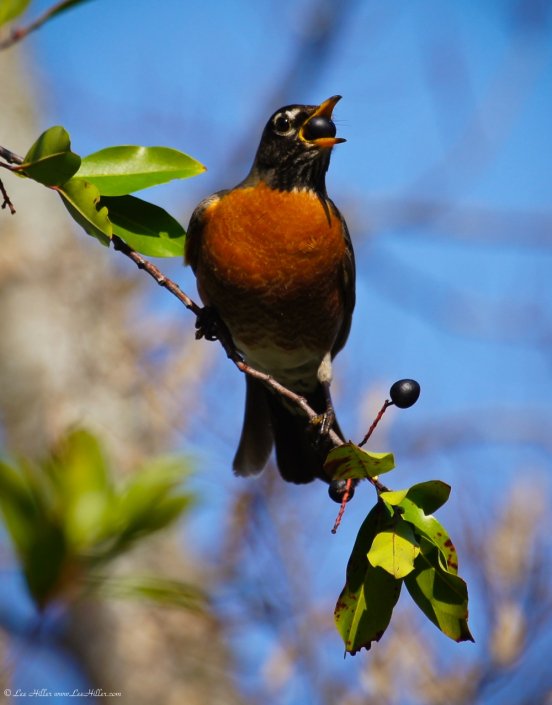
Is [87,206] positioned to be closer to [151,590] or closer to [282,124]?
[151,590]

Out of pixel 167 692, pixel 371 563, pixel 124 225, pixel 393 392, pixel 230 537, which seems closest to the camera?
pixel 371 563

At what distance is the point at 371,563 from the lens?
1663 mm

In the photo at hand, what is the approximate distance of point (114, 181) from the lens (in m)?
2.14

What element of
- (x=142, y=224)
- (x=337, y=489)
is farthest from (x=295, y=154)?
(x=337, y=489)

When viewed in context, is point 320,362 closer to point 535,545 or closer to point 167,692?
point 535,545

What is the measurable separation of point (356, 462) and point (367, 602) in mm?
340

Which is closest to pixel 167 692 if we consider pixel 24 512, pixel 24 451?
pixel 24 451

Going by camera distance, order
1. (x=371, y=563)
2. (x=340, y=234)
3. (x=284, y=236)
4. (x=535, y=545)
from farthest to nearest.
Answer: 1. (x=535, y=545)
2. (x=340, y=234)
3. (x=284, y=236)
4. (x=371, y=563)

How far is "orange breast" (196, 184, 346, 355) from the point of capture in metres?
3.42

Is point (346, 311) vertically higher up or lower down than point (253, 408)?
higher up

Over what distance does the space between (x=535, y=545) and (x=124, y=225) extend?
349 centimetres

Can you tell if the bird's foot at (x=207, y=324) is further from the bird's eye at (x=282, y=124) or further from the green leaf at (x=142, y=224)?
the green leaf at (x=142, y=224)

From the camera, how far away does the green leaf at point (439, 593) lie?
168 cm

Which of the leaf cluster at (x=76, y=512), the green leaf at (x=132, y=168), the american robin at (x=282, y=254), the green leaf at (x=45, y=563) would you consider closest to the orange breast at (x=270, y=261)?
the american robin at (x=282, y=254)
